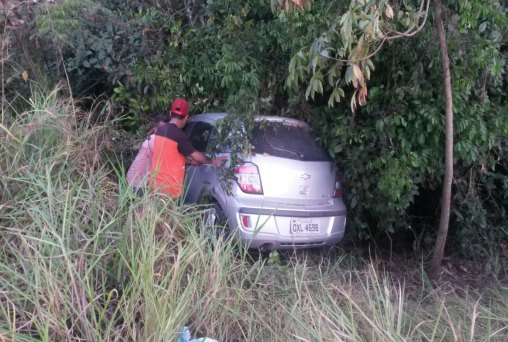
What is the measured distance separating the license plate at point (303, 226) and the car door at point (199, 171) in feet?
3.12

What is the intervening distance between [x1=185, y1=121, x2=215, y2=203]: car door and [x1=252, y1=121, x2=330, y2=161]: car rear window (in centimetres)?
58

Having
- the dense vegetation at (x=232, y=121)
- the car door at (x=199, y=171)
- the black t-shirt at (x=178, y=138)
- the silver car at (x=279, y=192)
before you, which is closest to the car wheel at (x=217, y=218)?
the silver car at (x=279, y=192)

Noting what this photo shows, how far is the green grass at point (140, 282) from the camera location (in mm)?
3791

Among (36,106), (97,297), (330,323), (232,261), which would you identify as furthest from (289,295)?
(36,106)

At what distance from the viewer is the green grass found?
12.4 feet

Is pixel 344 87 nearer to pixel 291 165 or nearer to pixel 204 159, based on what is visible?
pixel 291 165

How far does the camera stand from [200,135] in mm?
6902

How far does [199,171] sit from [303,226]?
127cm

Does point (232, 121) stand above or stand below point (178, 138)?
above

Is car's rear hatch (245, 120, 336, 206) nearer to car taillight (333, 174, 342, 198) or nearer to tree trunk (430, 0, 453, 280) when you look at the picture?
car taillight (333, 174, 342, 198)

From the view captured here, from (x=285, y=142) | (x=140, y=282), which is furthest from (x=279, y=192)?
(x=140, y=282)

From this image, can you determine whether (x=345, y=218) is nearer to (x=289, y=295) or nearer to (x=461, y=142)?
(x=461, y=142)

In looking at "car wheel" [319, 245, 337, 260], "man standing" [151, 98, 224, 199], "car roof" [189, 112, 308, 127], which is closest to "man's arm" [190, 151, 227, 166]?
"man standing" [151, 98, 224, 199]

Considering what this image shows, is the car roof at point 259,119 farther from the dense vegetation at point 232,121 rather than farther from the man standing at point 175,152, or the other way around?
the man standing at point 175,152
